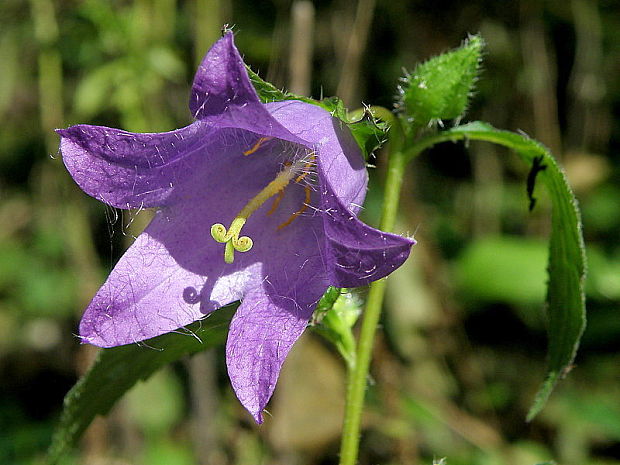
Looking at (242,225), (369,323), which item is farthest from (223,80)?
(369,323)

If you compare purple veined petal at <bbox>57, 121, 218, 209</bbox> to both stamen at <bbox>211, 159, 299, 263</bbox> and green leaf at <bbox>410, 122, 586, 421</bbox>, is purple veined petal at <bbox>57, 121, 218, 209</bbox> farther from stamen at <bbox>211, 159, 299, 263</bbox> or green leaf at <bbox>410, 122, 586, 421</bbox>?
green leaf at <bbox>410, 122, 586, 421</bbox>

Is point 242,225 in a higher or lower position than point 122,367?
higher

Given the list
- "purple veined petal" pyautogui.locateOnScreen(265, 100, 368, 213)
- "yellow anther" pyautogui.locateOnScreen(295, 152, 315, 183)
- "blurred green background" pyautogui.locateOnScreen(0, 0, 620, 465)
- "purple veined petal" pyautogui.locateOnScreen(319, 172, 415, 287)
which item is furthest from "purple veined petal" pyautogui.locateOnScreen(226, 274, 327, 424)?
"blurred green background" pyautogui.locateOnScreen(0, 0, 620, 465)

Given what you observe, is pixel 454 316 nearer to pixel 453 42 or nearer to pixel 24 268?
pixel 453 42

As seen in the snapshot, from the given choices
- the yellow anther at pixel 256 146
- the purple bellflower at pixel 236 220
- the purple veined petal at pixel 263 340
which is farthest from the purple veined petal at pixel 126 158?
the purple veined petal at pixel 263 340

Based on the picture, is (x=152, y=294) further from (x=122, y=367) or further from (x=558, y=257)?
(x=558, y=257)

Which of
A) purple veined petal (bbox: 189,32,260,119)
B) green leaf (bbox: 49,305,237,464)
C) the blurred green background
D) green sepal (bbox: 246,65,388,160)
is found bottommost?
the blurred green background

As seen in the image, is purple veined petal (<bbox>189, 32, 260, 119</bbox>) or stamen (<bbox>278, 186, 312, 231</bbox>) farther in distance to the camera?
stamen (<bbox>278, 186, 312, 231</bbox>)
